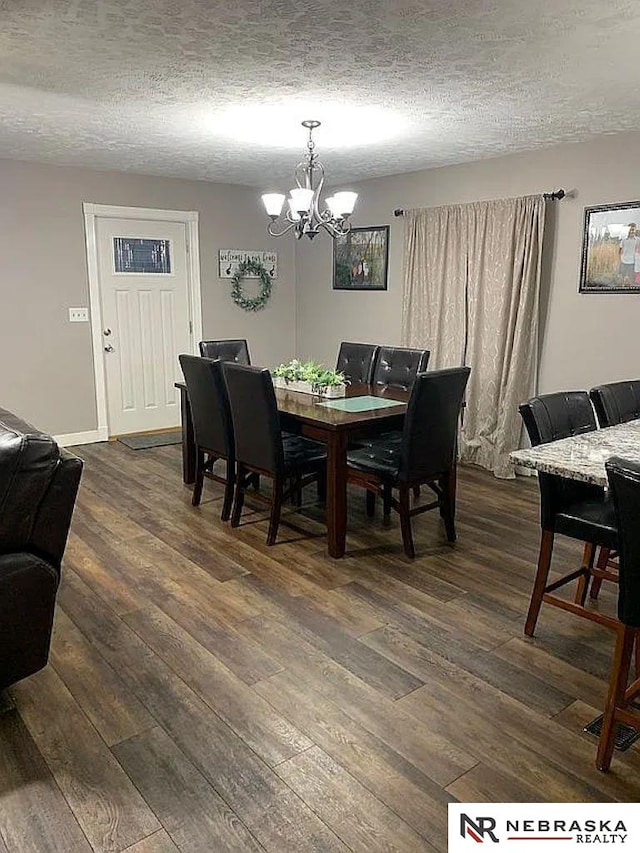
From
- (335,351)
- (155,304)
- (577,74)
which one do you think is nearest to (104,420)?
(155,304)

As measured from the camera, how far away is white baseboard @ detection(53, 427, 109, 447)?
5684 millimetres

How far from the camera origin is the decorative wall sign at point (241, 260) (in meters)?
6.33

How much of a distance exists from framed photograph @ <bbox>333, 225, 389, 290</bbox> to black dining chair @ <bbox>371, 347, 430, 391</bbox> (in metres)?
1.54

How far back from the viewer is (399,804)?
1.79 metres

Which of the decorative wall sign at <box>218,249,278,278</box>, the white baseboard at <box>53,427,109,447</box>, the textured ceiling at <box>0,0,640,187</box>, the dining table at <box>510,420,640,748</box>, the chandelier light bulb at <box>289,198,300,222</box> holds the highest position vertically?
the textured ceiling at <box>0,0,640,187</box>

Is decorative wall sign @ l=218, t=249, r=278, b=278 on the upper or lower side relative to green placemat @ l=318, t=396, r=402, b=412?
upper

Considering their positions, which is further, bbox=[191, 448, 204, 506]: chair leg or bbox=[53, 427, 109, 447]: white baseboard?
bbox=[53, 427, 109, 447]: white baseboard

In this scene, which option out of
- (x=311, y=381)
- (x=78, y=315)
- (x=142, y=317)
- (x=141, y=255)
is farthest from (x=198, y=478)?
(x=141, y=255)

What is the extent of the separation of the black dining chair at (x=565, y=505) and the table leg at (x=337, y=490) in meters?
1.03

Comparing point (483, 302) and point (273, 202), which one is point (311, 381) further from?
point (483, 302)

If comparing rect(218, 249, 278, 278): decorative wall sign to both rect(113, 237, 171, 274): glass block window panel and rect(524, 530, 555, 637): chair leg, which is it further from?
rect(524, 530, 555, 637): chair leg

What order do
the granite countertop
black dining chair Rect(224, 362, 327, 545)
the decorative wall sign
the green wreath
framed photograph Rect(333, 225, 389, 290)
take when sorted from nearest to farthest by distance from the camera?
the granite countertop < black dining chair Rect(224, 362, 327, 545) < framed photograph Rect(333, 225, 389, 290) < the decorative wall sign < the green wreath

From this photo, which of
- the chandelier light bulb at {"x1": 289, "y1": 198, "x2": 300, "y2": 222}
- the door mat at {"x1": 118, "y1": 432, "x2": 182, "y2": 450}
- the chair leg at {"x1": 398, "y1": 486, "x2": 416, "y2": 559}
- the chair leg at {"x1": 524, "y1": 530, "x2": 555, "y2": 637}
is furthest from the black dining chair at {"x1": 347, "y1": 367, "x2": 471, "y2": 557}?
the door mat at {"x1": 118, "y1": 432, "x2": 182, "y2": 450}

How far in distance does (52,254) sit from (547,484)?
14.9 ft
